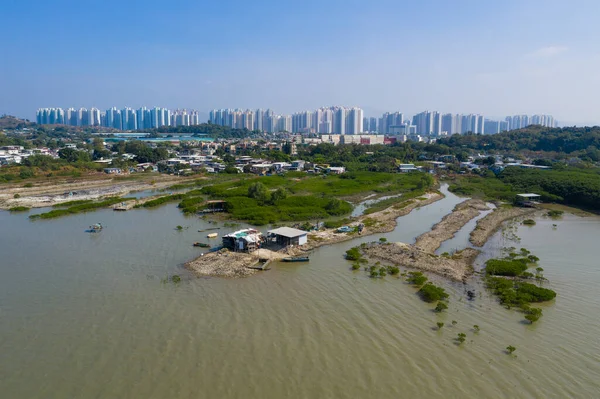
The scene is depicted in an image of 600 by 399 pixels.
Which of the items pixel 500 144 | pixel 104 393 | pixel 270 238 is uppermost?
pixel 500 144

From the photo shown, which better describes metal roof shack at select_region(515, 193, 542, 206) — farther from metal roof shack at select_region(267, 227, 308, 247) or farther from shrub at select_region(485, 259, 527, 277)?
metal roof shack at select_region(267, 227, 308, 247)

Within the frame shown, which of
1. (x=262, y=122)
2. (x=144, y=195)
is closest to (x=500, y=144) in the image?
(x=144, y=195)

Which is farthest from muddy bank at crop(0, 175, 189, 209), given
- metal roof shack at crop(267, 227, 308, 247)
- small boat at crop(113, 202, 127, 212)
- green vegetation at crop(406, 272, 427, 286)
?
green vegetation at crop(406, 272, 427, 286)

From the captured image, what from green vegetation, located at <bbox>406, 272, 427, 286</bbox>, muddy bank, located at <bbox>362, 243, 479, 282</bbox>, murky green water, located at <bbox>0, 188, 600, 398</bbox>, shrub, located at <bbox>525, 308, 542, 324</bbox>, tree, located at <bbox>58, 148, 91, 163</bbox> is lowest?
murky green water, located at <bbox>0, 188, 600, 398</bbox>

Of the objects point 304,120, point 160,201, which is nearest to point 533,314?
point 160,201

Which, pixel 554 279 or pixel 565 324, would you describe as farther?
pixel 554 279

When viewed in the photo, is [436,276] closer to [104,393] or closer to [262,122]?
[104,393]

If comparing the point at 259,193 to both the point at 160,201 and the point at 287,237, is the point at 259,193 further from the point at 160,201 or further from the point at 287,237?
the point at 287,237
